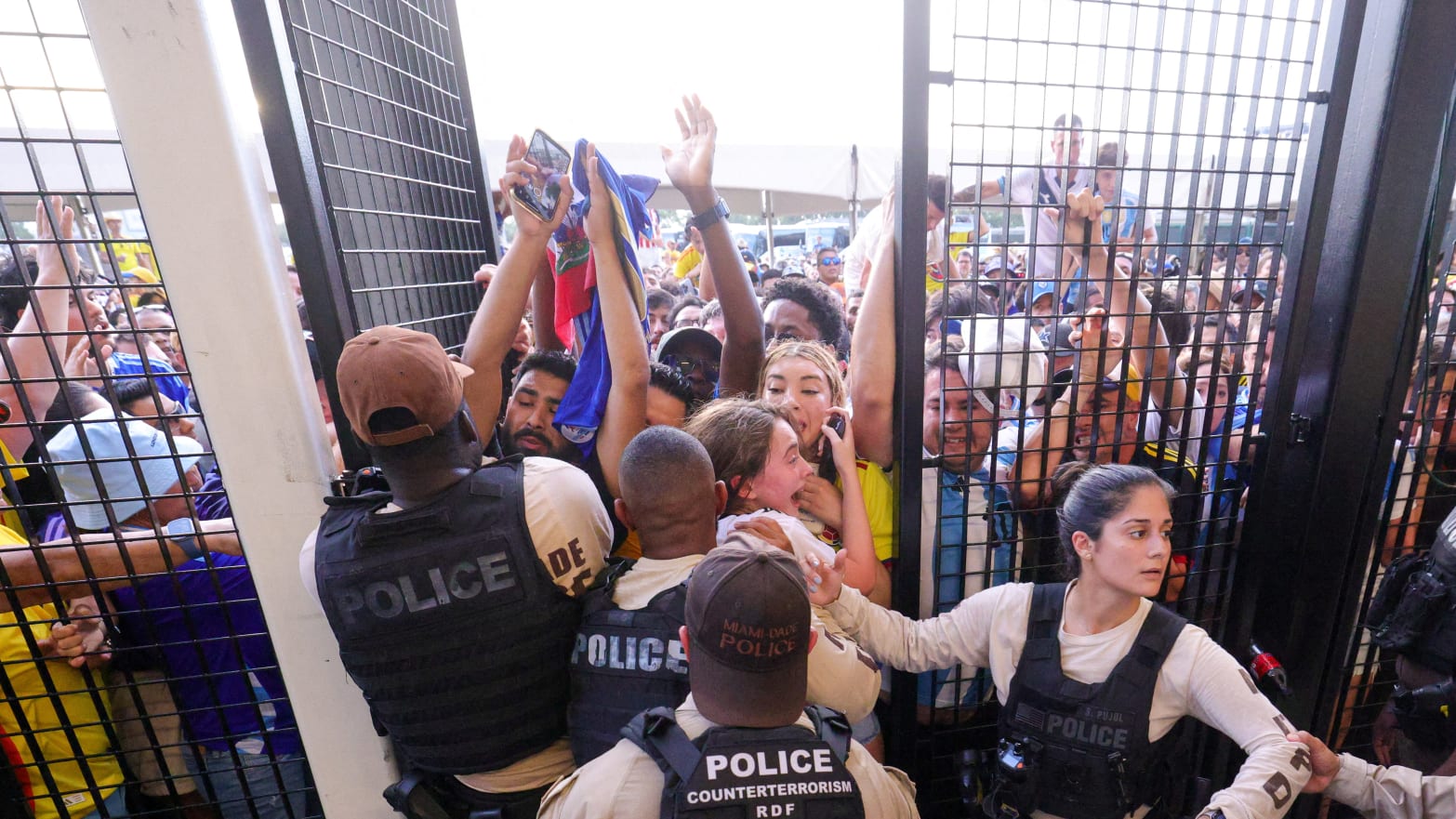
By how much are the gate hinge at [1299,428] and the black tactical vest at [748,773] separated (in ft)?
5.46

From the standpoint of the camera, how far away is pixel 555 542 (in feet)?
4.44

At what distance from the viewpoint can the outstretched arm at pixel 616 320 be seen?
1733 millimetres

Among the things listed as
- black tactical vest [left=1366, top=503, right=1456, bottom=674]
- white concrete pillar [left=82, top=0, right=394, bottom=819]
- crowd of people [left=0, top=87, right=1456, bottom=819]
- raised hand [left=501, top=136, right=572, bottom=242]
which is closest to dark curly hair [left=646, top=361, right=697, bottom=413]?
crowd of people [left=0, top=87, right=1456, bottom=819]

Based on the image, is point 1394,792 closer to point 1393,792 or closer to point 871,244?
point 1393,792

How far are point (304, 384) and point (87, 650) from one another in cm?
84

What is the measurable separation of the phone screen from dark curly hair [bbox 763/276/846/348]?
111 cm

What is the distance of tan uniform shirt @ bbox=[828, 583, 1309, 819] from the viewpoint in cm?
139

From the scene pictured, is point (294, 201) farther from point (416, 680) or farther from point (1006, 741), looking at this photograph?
point (1006, 741)

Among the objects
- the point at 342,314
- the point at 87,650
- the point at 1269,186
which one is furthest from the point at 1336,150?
the point at 87,650

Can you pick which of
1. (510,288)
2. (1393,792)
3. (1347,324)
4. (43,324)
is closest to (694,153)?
(510,288)

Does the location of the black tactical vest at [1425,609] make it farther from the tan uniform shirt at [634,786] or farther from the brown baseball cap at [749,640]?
the brown baseball cap at [749,640]

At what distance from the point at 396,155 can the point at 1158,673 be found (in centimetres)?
242

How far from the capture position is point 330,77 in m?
1.70

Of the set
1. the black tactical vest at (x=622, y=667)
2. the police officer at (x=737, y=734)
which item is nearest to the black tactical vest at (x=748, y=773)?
the police officer at (x=737, y=734)
